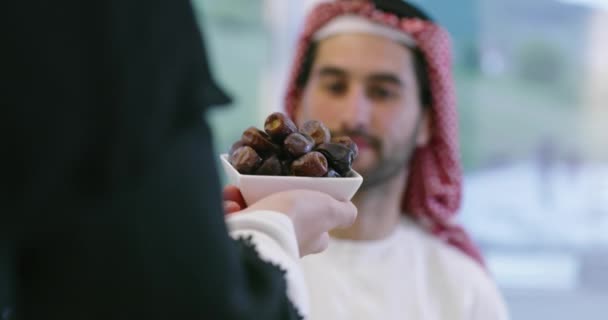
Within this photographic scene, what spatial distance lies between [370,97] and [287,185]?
2.88 feet

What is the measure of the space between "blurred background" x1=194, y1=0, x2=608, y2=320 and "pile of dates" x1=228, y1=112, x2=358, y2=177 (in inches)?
67.5

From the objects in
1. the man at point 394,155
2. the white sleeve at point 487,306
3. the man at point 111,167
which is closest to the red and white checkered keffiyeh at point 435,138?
the man at point 394,155

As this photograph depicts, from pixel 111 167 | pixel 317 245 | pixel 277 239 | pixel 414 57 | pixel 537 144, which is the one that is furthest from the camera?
pixel 537 144

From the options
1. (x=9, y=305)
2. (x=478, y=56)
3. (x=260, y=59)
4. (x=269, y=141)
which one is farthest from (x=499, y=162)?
(x=9, y=305)

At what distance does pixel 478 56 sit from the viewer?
249cm

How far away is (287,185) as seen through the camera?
707mm

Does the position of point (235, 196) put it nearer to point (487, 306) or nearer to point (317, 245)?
point (317, 245)

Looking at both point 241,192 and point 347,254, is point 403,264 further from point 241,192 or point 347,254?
point 241,192

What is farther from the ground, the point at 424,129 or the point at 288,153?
the point at 288,153

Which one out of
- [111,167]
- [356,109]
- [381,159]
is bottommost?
[381,159]

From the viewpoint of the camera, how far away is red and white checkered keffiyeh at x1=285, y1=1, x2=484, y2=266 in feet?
5.18

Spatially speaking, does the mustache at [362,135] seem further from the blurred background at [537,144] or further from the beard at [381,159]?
the blurred background at [537,144]

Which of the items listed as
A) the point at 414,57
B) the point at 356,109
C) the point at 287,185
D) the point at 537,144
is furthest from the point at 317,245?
the point at 537,144

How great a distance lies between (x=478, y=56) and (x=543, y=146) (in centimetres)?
43
